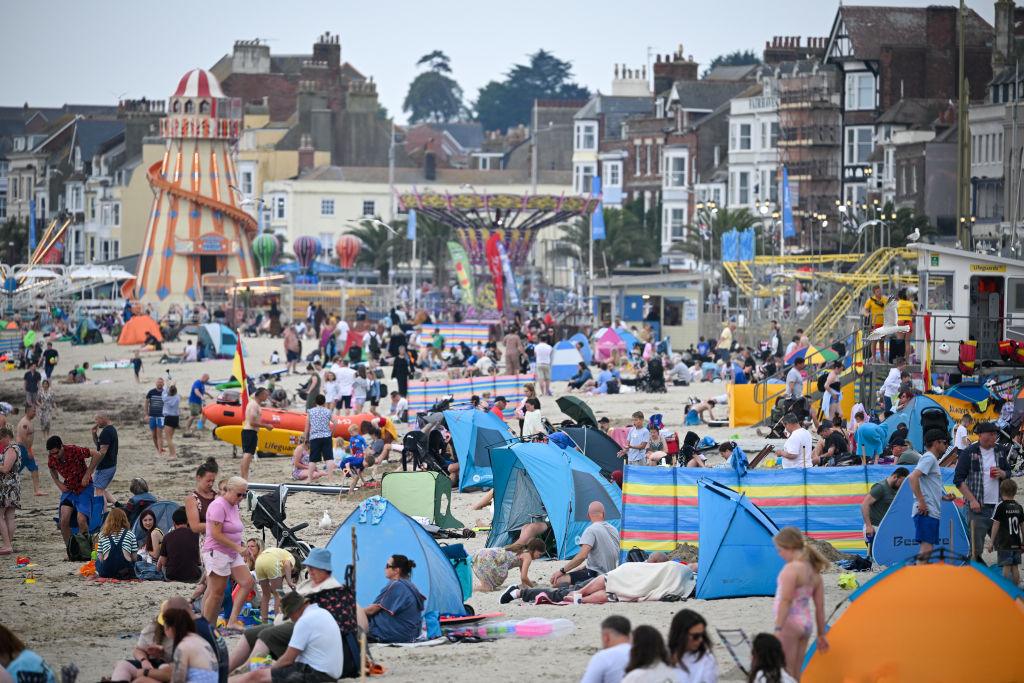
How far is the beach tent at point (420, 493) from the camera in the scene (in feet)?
59.2

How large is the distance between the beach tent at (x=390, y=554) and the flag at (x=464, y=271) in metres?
36.5

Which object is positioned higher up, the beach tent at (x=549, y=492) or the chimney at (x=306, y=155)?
the chimney at (x=306, y=155)

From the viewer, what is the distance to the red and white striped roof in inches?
2729

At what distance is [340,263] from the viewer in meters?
72.9

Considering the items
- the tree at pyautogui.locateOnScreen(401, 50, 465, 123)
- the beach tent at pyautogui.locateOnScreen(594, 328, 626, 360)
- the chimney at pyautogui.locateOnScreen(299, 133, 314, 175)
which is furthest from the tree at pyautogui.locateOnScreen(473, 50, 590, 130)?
the beach tent at pyautogui.locateOnScreen(594, 328, 626, 360)

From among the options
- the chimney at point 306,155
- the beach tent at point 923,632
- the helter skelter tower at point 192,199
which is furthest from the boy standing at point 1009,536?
the chimney at point 306,155

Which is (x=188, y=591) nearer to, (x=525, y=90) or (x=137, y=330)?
(x=137, y=330)

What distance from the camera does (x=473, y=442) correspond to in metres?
21.4

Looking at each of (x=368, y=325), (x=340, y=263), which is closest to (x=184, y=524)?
(x=368, y=325)

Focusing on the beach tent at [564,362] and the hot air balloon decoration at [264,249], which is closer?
the beach tent at [564,362]

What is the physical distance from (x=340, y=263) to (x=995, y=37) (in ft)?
101

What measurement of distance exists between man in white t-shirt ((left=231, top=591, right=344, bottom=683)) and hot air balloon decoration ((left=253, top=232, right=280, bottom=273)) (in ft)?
210

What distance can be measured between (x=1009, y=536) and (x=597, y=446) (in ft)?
25.2

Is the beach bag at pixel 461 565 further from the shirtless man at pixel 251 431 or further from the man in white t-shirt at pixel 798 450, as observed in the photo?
the shirtless man at pixel 251 431
